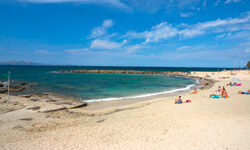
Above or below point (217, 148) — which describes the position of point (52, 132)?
below

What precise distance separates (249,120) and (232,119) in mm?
755

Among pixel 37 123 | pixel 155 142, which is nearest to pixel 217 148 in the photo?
pixel 155 142

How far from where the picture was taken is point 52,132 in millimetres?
6953

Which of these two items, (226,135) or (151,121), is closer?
(226,135)

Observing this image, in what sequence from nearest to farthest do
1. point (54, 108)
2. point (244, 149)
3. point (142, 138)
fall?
point (244, 149), point (142, 138), point (54, 108)

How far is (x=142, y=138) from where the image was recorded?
612cm

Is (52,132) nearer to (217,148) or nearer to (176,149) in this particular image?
(176,149)

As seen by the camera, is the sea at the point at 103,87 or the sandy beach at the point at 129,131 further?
the sea at the point at 103,87

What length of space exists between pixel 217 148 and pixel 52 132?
23.2 ft

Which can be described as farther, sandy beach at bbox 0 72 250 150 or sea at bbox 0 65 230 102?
sea at bbox 0 65 230 102

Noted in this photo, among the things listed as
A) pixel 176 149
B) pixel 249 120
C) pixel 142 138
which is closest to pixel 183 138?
pixel 176 149

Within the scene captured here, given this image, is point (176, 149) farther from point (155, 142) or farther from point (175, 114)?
point (175, 114)

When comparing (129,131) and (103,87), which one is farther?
(103,87)

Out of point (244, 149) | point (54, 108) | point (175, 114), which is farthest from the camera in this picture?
point (54, 108)
